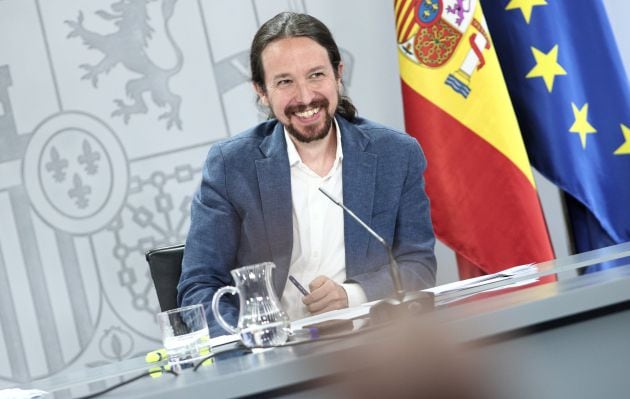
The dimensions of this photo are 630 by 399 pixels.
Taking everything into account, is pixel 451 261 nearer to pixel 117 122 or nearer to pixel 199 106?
pixel 199 106

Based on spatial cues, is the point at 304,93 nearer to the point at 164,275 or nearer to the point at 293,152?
the point at 293,152

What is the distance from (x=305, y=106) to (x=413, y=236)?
0.46m

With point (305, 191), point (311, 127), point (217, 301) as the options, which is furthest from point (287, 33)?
point (217, 301)

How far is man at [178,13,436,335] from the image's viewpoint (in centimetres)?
212

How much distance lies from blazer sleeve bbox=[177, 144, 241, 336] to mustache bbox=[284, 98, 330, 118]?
21 cm

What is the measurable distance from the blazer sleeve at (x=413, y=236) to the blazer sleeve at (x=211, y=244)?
325mm

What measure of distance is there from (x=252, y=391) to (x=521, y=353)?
31 cm

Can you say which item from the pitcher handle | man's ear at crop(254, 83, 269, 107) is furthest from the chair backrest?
the pitcher handle

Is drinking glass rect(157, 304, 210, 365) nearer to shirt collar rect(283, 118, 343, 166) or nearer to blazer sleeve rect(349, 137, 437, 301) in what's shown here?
blazer sleeve rect(349, 137, 437, 301)

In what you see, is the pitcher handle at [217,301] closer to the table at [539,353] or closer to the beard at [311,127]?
the table at [539,353]

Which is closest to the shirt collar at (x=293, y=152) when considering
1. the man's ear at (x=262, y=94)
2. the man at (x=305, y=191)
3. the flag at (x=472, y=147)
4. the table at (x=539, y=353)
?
the man at (x=305, y=191)

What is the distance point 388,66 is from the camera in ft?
11.0

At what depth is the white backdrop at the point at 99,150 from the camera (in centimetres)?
312

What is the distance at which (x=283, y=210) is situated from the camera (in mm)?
2139
